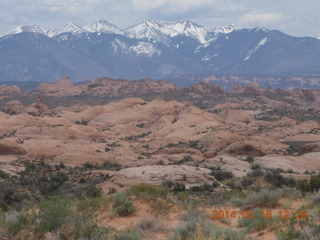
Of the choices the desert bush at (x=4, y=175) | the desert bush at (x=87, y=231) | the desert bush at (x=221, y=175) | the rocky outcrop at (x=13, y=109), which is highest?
the desert bush at (x=87, y=231)

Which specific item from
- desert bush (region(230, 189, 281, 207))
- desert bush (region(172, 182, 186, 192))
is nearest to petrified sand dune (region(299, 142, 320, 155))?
desert bush (region(172, 182, 186, 192))

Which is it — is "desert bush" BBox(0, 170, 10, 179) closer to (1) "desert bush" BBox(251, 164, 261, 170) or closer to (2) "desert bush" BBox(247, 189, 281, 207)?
(1) "desert bush" BBox(251, 164, 261, 170)

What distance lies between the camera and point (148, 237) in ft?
35.5

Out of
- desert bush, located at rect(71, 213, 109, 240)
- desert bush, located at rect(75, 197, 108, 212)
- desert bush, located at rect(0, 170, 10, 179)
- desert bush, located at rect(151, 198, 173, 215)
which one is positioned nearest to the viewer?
desert bush, located at rect(71, 213, 109, 240)

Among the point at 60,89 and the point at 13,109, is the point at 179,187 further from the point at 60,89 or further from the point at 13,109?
the point at 60,89

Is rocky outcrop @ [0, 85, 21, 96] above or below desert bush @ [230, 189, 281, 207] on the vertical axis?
below

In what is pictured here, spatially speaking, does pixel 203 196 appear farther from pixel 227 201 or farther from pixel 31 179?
pixel 31 179

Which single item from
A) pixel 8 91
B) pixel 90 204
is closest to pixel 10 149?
pixel 90 204

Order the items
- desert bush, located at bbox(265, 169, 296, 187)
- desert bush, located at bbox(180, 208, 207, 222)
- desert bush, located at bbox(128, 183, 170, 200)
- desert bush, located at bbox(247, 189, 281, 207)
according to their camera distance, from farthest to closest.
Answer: desert bush, located at bbox(265, 169, 296, 187) → desert bush, located at bbox(128, 183, 170, 200) → desert bush, located at bbox(247, 189, 281, 207) → desert bush, located at bbox(180, 208, 207, 222)

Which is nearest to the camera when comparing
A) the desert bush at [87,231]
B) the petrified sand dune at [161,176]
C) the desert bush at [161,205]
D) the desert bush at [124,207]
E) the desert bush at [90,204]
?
the desert bush at [87,231]

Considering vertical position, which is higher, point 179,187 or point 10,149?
point 179,187

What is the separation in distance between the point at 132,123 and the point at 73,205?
61.1m

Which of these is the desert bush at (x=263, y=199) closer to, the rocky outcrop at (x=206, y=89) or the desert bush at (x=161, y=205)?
the desert bush at (x=161, y=205)

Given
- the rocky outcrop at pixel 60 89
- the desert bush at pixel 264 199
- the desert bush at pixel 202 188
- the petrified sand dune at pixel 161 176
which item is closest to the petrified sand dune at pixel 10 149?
the petrified sand dune at pixel 161 176
